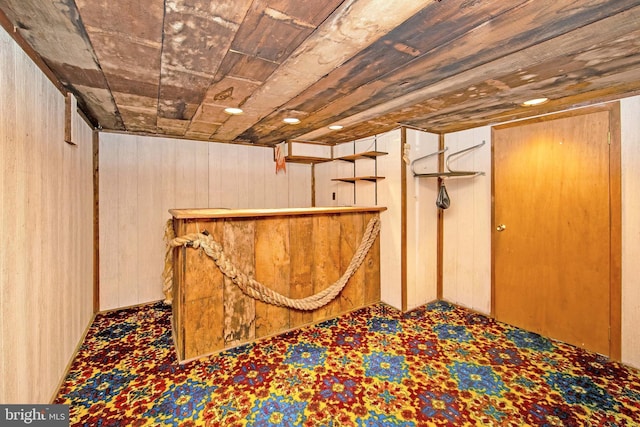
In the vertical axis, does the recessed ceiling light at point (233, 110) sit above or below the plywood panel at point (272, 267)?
above

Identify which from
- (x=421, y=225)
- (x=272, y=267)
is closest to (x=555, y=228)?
(x=421, y=225)

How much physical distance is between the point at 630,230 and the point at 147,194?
465 cm

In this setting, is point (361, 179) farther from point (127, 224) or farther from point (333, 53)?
point (127, 224)

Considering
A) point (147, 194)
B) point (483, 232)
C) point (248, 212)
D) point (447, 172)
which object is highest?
point (447, 172)

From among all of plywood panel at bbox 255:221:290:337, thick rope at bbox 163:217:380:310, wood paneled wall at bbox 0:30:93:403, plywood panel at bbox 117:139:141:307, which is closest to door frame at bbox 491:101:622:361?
thick rope at bbox 163:217:380:310

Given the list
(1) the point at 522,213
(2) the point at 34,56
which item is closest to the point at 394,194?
(1) the point at 522,213

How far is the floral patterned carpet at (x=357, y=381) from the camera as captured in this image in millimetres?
1600

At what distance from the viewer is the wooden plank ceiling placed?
1.10 m

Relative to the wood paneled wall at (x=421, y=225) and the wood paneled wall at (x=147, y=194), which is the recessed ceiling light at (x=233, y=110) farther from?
the wood paneled wall at (x=421, y=225)

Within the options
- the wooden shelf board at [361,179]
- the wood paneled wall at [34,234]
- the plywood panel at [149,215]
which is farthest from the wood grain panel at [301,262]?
the plywood panel at [149,215]

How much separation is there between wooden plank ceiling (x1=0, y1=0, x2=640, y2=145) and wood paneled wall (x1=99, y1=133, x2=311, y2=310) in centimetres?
92

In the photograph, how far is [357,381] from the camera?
6.23 feet

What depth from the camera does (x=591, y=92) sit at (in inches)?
79.4

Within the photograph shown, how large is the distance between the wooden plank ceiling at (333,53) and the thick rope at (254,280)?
1115 mm
